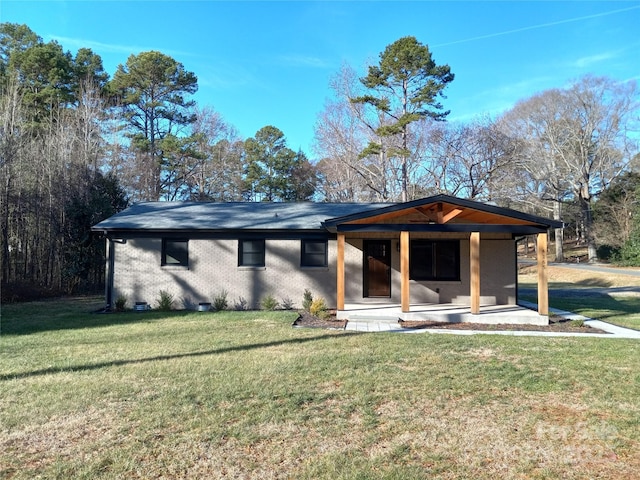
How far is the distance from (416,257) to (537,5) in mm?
8805

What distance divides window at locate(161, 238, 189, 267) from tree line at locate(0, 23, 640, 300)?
19.4 feet

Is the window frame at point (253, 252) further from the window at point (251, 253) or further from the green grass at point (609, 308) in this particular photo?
the green grass at point (609, 308)

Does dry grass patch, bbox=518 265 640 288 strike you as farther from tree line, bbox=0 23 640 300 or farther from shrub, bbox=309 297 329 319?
shrub, bbox=309 297 329 319

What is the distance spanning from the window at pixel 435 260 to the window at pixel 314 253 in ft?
9.00

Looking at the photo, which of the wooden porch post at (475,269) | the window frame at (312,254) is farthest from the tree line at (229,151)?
the wooden porch post at (475,269)

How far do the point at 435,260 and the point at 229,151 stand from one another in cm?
2575

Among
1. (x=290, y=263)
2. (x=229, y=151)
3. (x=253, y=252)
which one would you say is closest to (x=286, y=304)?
(x=290, y=263)

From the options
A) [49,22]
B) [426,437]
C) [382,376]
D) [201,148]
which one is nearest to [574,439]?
[426,437]

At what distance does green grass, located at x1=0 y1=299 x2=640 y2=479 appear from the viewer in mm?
3168

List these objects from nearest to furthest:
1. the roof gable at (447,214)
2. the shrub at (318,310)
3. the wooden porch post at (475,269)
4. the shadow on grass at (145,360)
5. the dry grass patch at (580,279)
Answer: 1. the shadow on grass at (145,360)
2. the roof gable at (447,214)
3. the wooden porch post at (475,269)
4. the shrub at (318,310)
5. the dry grass patch at (580,279)

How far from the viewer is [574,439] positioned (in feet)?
12.0

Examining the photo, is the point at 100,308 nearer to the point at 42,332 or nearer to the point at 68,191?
the point at 42,332

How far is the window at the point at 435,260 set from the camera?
12.5 meters

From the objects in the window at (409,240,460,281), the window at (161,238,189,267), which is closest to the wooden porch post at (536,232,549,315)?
the window at (409,240,460,281)
